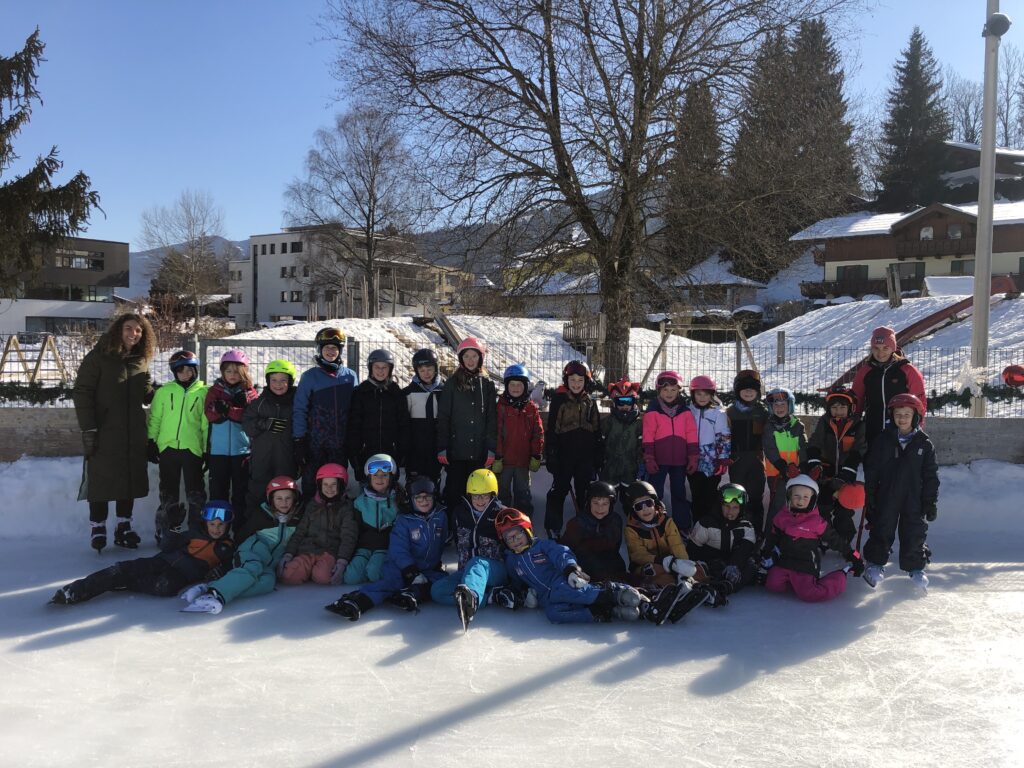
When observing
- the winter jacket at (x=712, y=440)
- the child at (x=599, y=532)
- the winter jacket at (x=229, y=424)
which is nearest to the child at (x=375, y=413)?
the winter jacket at (x=229, y=424)

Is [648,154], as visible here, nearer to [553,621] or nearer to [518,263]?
[518,263]

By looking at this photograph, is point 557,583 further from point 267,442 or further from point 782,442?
point 267,442

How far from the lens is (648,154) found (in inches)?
377

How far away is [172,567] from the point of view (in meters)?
4.89

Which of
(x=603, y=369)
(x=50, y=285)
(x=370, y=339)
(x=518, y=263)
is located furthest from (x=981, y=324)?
(x=50, y=285)

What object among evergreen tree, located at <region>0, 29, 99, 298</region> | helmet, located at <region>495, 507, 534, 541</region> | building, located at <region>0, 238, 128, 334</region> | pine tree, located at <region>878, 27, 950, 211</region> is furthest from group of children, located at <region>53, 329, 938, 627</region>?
pine tree, located at <region>878, 27, 950, 211</region>

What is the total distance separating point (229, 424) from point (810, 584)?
435 centimetres

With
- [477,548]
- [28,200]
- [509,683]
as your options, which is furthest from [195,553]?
[28,200]

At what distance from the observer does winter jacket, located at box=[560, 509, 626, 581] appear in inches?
203

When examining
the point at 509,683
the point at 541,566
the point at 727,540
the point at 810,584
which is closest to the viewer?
the point at 509,683

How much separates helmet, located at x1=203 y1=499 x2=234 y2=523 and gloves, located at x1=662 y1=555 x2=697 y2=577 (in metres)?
2.95

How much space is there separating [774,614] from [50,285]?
46.9 meters

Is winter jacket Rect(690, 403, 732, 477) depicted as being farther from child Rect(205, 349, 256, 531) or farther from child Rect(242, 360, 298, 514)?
child Rect(205, 349, 256, 531)

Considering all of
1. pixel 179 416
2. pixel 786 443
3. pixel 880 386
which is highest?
pixel 880 386
